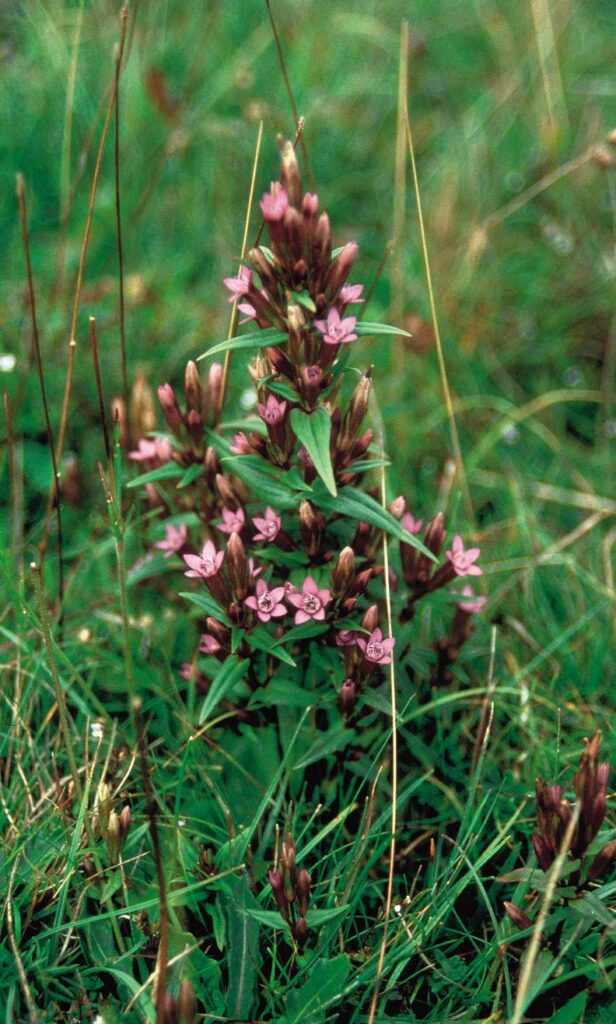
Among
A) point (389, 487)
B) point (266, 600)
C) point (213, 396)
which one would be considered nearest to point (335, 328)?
point (213, 396)

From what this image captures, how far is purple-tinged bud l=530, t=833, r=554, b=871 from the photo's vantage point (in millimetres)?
1872

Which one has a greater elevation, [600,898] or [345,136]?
[345,136]

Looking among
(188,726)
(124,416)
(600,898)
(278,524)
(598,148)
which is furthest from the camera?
(598,148)

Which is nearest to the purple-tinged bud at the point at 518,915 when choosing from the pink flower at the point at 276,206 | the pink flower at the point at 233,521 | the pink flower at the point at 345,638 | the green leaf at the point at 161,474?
the pink flower at the point at 345,638

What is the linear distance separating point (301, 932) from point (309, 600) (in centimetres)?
68

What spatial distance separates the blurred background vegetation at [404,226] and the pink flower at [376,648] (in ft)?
2.29

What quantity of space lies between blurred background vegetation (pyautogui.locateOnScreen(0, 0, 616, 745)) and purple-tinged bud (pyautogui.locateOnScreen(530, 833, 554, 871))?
0.80 metres

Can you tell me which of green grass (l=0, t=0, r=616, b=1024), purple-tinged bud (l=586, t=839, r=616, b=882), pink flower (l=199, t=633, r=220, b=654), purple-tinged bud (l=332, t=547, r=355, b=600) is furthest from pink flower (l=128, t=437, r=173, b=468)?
purple-tinged bud (l=586, t=839, r=616, b=882)

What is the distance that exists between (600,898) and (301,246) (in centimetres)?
150

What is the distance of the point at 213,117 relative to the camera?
408 centimetres

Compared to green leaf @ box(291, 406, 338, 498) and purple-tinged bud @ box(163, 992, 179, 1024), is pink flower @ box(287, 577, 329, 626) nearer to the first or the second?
green leaf @ box(291, 406, 338, 498)

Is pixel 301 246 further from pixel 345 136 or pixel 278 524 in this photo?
pixel 345 136

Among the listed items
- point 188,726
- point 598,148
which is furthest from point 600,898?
point 598,148

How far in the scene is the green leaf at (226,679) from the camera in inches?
80.0
